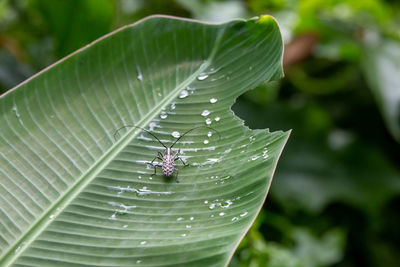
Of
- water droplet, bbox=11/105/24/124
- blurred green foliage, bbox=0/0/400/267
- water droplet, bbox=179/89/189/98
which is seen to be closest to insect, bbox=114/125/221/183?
water droplet, bbox=179/89/189/98

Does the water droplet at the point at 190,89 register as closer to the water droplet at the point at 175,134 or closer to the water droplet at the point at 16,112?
the water droplet at the point at 175,134

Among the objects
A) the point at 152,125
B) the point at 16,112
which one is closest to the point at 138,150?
the point at 152,125

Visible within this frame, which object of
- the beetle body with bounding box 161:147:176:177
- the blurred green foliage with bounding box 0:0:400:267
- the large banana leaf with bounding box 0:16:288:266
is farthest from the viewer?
the blurred green foliage with bounding box 0:0:400:267

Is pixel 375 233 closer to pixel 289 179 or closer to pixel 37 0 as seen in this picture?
pixel 289 179

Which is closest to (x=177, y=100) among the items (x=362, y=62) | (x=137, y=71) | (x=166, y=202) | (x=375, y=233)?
(x=137, y=71)

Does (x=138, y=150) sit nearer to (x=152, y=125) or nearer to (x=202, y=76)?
A: (x=152, y=125)

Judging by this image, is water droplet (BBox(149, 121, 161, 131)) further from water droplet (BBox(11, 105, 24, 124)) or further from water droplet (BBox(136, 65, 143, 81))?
water droplet (BBox(11, 105, 24, 124))

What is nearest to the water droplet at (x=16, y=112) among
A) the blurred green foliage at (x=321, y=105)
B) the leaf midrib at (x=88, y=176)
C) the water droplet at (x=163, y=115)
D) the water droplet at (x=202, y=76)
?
the leaf midrib at (x=88, y=176)

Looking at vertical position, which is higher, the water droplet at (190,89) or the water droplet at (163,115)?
the water droplet at (190,89)
